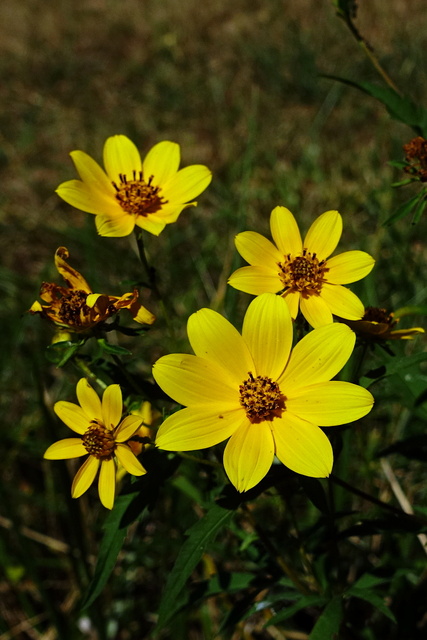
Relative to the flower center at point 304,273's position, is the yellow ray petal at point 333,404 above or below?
below

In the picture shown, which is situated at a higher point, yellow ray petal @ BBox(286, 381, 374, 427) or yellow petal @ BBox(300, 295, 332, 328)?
yellow petal @ BBox(300, 295, 332, 328)

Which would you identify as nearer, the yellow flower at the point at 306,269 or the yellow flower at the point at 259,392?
the yellow flower at the point at 259,392

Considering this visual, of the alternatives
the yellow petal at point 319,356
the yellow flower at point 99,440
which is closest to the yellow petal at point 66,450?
the yellow flower at point 99,440

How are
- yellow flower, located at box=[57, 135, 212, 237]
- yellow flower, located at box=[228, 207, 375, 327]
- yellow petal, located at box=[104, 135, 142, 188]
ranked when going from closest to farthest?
yellow flower, located at box=[228, 207, 375, 327] < yellow flower, located at box=[57, 135, 212, 237] < yellow petal, located at box=[104, 135, 142, 188]

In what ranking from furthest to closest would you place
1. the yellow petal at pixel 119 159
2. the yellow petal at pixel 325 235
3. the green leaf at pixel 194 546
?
the yellow petal at pixel 119 159, the yellow petal at pixel 325 235, the green leaf at pixel 194 546

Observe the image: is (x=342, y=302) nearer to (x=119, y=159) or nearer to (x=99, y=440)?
(x=99, y=440)

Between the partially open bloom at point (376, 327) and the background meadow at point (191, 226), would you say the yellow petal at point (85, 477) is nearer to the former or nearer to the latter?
the background meadow at point (191, 226)

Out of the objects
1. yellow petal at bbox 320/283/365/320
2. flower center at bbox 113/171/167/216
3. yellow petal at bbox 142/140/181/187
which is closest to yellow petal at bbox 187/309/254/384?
yellow petal at bbox 320/283/365/320

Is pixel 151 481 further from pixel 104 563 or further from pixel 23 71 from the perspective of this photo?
pixel 23 71

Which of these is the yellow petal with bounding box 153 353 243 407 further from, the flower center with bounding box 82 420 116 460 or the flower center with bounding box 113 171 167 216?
the flower center with bounding box 113 171 167 216
